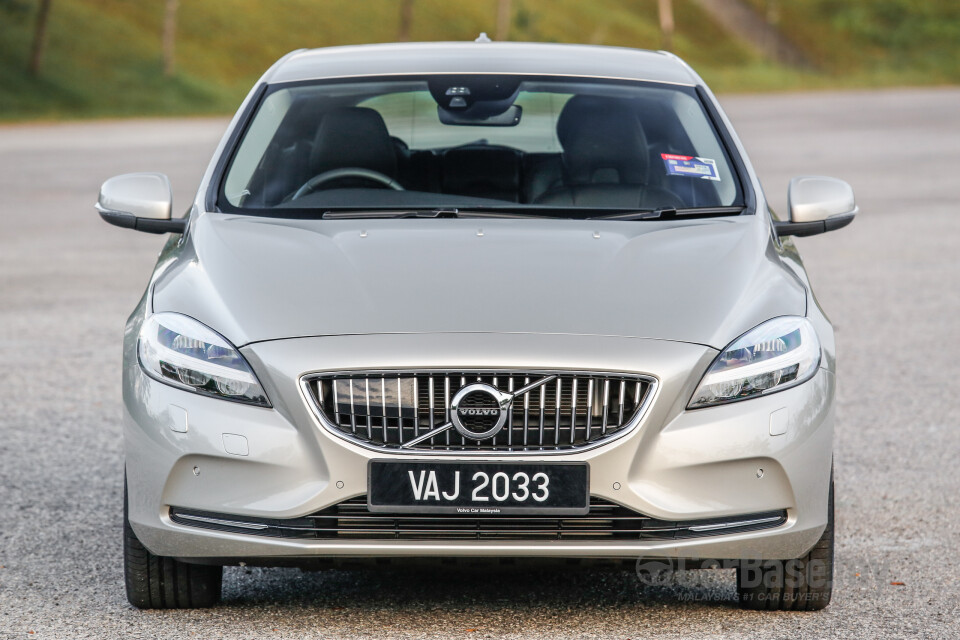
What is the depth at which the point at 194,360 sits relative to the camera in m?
3.76

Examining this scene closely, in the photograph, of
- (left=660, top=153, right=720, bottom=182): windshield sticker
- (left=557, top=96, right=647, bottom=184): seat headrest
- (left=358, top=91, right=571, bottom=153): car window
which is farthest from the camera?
(left=358, top=91, right=571, bottom=153): car window

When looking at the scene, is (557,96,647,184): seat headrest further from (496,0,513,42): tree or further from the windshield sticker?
(496,0,513,42): tree

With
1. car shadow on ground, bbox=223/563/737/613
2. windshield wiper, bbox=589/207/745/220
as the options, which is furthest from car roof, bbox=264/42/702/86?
car shadow on ground, bbox=223/563/737/613

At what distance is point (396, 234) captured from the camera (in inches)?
170

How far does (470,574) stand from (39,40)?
176ft

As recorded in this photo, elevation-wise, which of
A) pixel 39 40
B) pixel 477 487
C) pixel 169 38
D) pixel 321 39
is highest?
pixel 477 487

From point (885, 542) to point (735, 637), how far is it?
1187mm

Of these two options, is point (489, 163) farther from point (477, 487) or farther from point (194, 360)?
point (477, 487)

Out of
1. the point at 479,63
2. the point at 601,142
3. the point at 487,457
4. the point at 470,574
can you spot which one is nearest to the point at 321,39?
the point at 479,63

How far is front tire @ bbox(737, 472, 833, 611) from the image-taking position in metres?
4.00

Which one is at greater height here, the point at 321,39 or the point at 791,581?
the point at 791,581

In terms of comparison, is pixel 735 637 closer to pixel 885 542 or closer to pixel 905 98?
pixel 885 542

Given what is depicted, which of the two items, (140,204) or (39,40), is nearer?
(140,204)

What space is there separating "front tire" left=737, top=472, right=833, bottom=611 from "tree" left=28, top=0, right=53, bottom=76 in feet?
175
